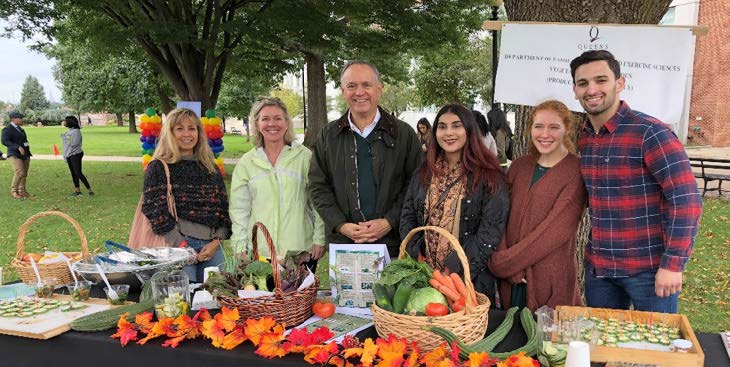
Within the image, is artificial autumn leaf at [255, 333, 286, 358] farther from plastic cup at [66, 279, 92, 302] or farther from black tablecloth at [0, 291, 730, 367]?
plastic cup at [66, 279, 92, 302]

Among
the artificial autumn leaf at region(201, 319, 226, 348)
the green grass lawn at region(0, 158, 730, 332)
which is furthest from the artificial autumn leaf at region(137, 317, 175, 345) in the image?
the green grass lawn at region(0, 158, 730, 332)

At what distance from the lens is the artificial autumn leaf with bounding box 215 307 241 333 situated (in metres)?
2.12

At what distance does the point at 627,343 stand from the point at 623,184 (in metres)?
0.76

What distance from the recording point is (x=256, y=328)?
2080 mm

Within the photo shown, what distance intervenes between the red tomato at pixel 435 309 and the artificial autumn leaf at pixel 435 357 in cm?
14

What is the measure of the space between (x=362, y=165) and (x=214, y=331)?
1335mm

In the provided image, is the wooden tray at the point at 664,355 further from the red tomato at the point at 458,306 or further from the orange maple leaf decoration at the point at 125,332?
the orange maple leaf decoration at the point at 125,332

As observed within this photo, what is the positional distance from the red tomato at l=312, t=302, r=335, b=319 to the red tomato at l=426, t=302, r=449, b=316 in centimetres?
Result: 59

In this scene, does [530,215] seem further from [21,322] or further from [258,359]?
[21,322]

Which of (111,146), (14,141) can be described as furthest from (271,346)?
(111,146)

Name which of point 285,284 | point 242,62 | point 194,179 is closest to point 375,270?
point 285,284

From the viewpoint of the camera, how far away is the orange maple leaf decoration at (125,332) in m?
2.13

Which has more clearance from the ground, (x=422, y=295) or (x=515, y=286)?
(x=422, y=295)

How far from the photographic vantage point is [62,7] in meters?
10.0
